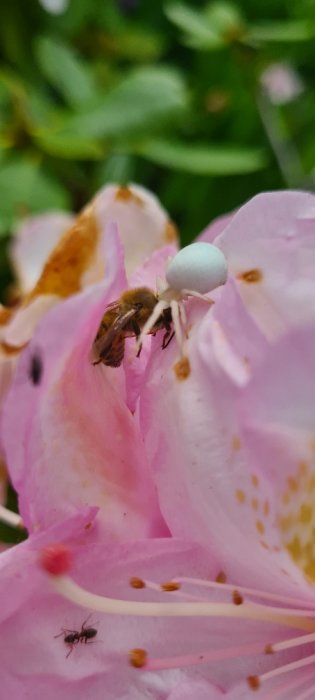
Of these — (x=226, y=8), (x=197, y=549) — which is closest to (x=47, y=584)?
(x=197, y=549)

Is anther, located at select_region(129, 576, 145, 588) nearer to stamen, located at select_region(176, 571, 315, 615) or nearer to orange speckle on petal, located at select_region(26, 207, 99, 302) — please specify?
stamen, located at select_region(176, 571, 315, 615)

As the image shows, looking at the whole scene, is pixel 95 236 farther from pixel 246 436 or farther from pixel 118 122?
pixel 118 122

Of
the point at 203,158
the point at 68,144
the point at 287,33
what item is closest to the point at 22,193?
the point at 68,144

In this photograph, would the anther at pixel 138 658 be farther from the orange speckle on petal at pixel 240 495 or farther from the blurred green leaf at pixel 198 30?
the blurred green leaf at pixel 198 30

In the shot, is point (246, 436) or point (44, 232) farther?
point (44, 232)

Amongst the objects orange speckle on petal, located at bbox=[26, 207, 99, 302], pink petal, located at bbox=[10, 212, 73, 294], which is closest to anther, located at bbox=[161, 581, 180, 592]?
orange speckle on petal, located at bbox=[26, 207, 99, 302]

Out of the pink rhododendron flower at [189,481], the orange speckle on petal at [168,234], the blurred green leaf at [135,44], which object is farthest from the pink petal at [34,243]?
the blurred green leaf at [135,44]
